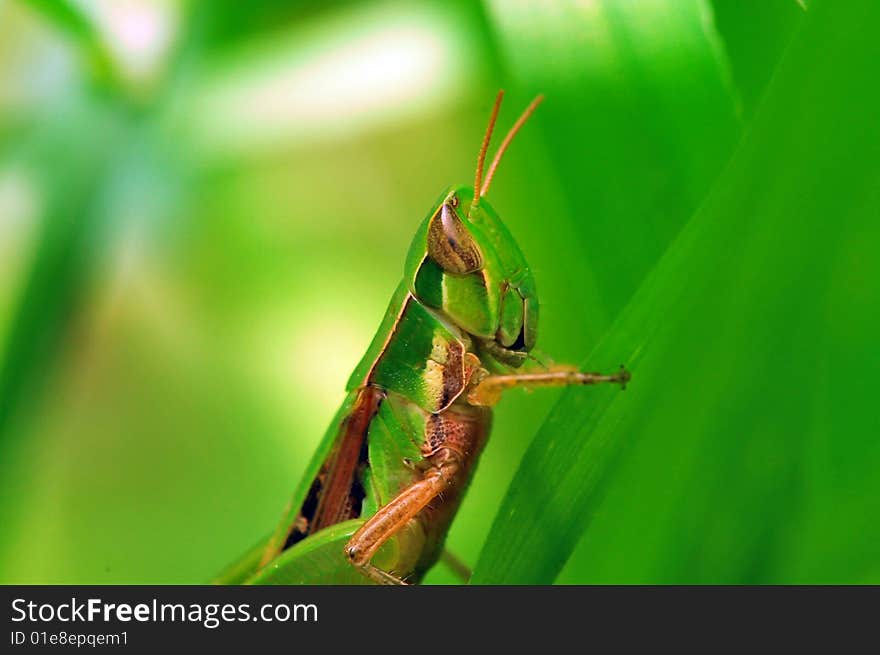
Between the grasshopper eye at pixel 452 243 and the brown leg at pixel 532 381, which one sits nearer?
the brown leg at pixel 532 381

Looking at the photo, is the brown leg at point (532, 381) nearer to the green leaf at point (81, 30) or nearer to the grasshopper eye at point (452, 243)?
the grasshopper eye at point (452, 243)

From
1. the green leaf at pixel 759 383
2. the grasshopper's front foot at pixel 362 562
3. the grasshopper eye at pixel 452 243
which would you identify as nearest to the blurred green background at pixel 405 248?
the green leaf at pixel 759 383

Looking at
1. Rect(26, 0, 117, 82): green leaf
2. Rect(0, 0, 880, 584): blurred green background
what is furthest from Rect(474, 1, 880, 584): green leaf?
Rect(26, 0, 117, 82): green leaf

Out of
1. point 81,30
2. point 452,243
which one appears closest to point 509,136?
point 452,243

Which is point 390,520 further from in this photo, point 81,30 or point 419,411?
point 81,30

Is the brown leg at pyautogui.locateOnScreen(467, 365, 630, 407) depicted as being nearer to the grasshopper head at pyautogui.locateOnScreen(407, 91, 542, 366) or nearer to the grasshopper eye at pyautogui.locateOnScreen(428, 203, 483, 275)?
the grasshopper head at pyautogui.locateOnScreen(407, 91, 542, 366)

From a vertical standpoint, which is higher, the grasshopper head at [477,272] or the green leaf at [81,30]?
the green leaf at [81,30]
